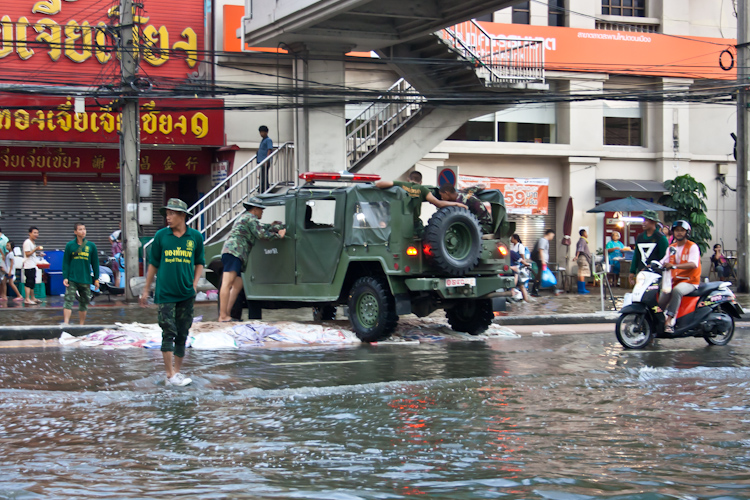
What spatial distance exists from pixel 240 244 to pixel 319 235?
1.26 metres

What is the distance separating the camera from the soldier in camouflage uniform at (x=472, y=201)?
1121cm

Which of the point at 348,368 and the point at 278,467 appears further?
the point at 348,368

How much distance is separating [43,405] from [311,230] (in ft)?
18.4

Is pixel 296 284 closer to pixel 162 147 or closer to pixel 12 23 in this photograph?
pixel 162 147

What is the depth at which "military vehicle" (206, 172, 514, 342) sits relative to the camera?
10773mm

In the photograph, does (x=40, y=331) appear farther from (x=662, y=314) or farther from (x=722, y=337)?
(x=722, y=337)

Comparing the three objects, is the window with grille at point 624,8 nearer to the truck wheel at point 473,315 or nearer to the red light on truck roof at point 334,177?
the red light on truck roof at point 334,177

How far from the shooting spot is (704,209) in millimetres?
26328

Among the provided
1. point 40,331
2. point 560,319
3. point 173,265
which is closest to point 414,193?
point 173,265

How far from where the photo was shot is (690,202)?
25484 millimetres

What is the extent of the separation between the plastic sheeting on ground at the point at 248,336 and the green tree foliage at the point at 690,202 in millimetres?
15817

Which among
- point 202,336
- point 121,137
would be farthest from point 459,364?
point 121,137

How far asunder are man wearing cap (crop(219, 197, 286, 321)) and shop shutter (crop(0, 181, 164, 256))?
11.3 m

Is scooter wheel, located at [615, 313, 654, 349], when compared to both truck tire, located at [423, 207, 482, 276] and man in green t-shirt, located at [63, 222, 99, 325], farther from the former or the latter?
man in green t-shirt, located at [63, 222, 99, 325]
